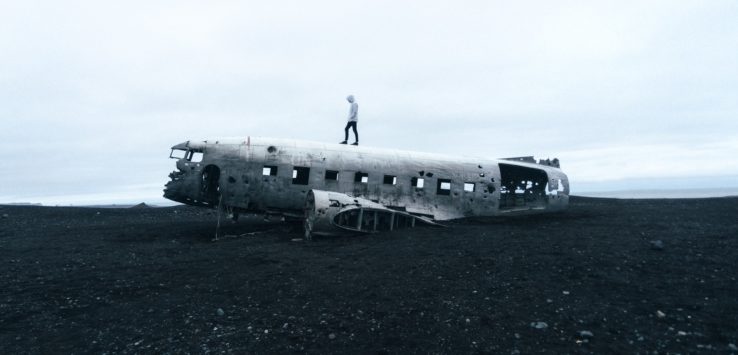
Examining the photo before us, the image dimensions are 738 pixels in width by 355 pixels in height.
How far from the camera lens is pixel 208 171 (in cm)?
1694

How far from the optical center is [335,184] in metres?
16.8

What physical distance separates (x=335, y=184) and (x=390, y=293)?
29.7 feet

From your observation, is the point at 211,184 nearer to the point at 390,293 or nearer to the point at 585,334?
the point at 390,293

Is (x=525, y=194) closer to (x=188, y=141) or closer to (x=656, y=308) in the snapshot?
(x=656, y=308)

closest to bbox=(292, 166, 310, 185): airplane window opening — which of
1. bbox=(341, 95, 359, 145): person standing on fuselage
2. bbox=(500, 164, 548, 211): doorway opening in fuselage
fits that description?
bbox=(341, 95, 359, 145): person standing on fuselage

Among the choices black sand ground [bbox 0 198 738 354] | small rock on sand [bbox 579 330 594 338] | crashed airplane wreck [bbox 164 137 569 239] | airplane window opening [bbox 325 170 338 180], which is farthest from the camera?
airplane window opening [bbox 325 170 338 180]

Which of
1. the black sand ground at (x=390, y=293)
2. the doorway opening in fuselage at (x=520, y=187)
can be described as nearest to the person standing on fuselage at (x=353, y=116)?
the black sand ground at (x=390, y=293)

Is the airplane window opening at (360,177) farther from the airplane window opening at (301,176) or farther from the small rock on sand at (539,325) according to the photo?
the small rock on sand at (539,325)

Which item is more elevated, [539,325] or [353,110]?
[353,110]

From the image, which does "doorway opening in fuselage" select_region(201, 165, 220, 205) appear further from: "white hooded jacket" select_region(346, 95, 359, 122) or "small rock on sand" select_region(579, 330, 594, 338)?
"small rock on sand" select_region(579, 330, 594, 338)

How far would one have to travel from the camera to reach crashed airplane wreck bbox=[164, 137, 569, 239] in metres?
15.4

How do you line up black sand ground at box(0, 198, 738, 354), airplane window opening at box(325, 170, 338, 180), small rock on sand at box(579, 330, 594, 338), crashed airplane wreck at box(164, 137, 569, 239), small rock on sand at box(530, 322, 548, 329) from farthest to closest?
airplane window opening at box(325, 170, 338, 180), crashed airplane wreck at box(164, 137, 569, 239), small rock on sand at box(530, 322, 548, 329), black sand ground at box(0, 198, 738, 354), small rock on sand at box(579, 330, 594, 338)

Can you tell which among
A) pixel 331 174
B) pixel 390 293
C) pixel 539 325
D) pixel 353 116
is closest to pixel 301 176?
pixel 331 174

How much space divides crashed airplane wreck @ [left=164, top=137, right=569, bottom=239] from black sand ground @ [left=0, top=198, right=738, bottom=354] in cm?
153
